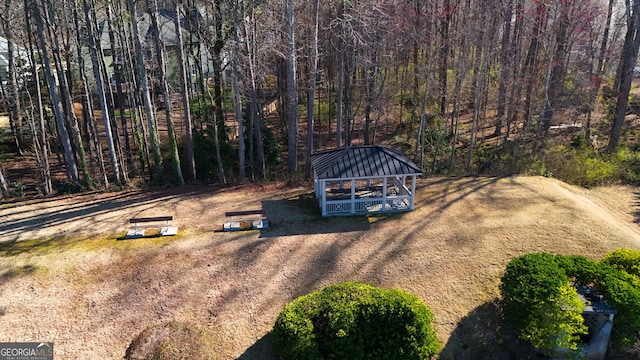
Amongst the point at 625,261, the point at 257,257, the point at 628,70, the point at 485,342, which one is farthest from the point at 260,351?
the point at 628,70

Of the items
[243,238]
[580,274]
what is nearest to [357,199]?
[243,238]

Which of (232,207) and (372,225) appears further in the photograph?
(232,207)

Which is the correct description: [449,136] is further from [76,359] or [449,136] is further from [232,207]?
[76,359]

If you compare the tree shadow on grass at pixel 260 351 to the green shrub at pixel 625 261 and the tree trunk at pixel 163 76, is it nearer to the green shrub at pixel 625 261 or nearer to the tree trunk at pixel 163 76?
the green shrub at pixel 625 261

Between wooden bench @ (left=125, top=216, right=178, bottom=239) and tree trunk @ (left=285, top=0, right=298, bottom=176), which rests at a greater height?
tree trunk @ (left=285, top=0, right=298, bottom=176)

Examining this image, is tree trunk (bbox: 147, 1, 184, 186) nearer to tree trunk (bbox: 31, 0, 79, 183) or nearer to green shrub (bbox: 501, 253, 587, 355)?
tree trunk (bbox: 31, 0, 79, 183)

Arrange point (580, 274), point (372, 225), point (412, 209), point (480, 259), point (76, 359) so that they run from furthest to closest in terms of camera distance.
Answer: point (412, 209) < point (372, 225) < point (480, 259) < point (580, 274) < point (76, 359)

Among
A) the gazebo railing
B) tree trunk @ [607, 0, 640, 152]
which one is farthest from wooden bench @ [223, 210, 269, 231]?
tree trunk @ [607, 0, 640, 152]

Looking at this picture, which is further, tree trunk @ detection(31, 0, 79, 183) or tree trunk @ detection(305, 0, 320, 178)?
tree trunk @ detection(305, 0, 320, 178)
